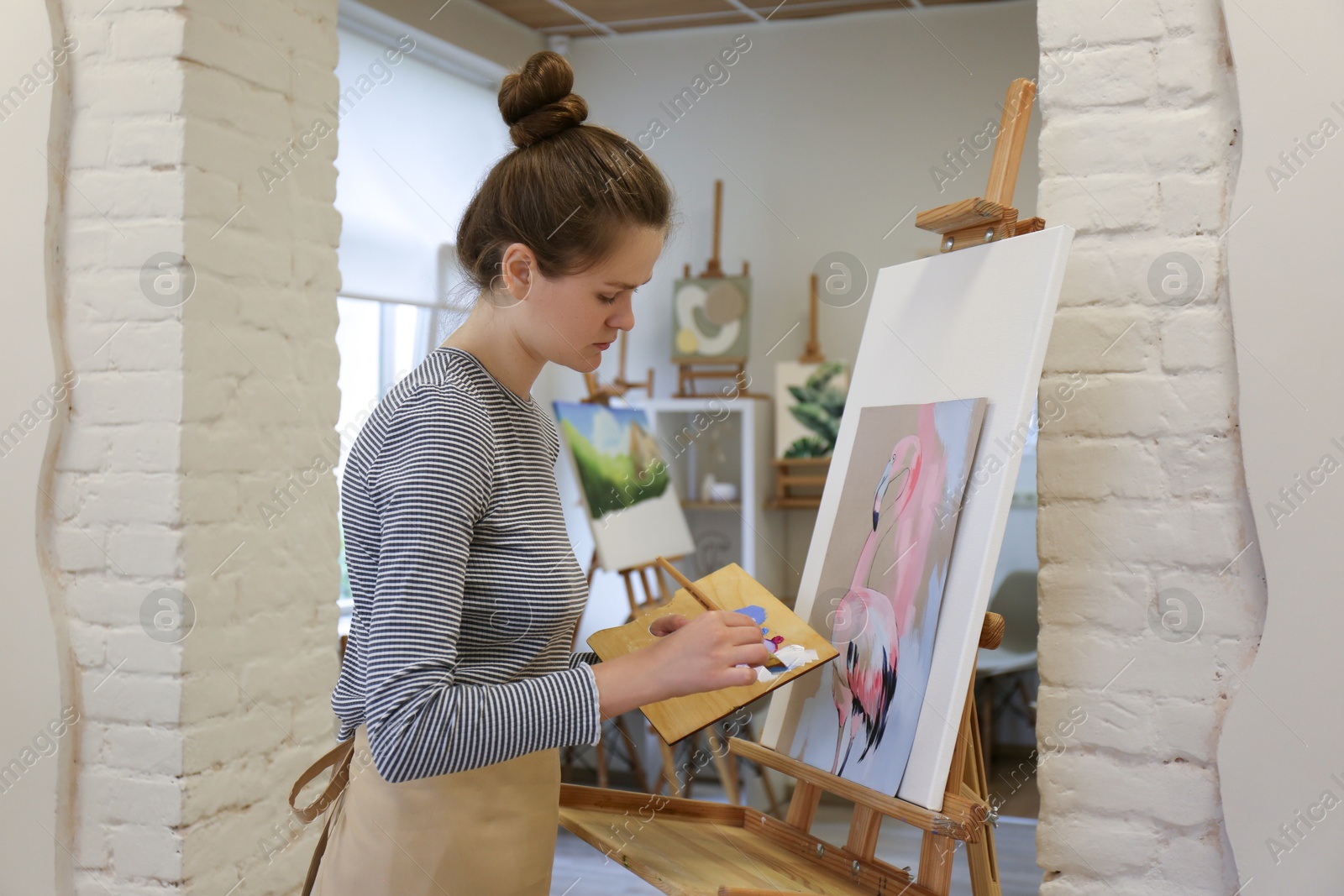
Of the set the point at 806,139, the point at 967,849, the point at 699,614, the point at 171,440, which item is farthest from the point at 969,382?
the point at 806,139

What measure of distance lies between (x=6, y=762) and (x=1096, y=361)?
193 centimetres

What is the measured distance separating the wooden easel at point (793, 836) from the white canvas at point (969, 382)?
0.03 metres

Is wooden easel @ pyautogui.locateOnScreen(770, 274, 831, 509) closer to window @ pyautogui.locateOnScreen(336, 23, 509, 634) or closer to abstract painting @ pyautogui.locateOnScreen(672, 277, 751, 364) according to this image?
abstract painting @ pyautogui.locateOnScreen(672, 277, 751, 364)

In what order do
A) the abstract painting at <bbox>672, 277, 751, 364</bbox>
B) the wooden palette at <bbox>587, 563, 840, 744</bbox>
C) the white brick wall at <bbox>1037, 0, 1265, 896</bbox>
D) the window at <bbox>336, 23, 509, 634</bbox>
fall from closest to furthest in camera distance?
the wooden palette at <bbox>587, 563, 840, 744</bbox> < the white brick wall at <bbox>1037, 0, 1265, 896</bbox> < the window at <bbox>336, 23, 509, 634</bbox> < the abstract painting at <bbox>672, 277, 751, 364</bbox>

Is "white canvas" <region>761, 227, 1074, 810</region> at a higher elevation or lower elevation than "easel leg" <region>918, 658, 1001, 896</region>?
higher

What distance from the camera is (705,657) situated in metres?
1.09

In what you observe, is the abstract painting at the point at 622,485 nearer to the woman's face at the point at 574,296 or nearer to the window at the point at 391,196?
the window at the point at 391,196

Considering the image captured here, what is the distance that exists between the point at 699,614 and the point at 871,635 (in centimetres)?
22

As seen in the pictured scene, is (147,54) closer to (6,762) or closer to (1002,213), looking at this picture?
(6,762)

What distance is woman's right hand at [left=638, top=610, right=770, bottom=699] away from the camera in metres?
1.08

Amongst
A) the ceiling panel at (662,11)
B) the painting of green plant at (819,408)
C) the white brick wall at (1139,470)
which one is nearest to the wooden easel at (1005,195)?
the white brick wall at (1139,470)

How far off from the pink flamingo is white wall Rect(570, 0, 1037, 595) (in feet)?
9.43

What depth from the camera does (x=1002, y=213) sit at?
1.35 meters

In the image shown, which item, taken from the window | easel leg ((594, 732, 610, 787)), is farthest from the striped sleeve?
easel leg ((594, 732, 610, 787))
